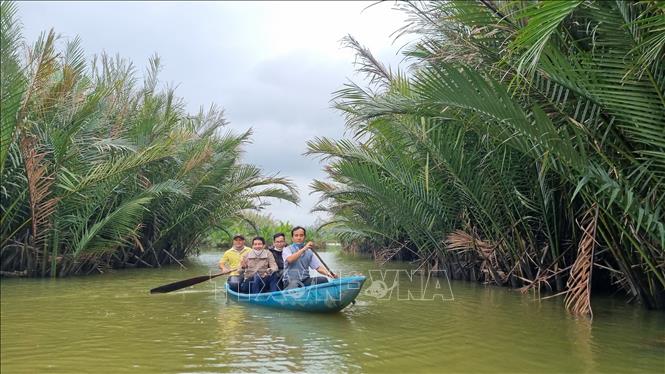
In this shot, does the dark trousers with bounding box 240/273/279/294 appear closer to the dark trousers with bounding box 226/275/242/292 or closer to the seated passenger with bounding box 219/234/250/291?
the dark trousers with bounding box 226/275/242/292

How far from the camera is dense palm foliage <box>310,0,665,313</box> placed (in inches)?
234

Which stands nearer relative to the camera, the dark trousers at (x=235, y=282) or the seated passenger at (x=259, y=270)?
the seated passenger at (x=259, y=270)

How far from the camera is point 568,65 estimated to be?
6.08m

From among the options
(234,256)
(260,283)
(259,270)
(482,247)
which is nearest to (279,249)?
(259,270)

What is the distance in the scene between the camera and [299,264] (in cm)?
952

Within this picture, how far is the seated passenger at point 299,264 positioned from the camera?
9375 mm

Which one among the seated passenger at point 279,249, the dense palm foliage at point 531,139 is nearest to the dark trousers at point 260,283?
the seated passenger at point 279,249

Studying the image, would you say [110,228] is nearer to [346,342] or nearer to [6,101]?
[6,101]

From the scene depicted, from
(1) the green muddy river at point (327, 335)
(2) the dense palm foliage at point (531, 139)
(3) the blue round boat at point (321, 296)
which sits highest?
(2) the dense palm foliage at point (531, 139)

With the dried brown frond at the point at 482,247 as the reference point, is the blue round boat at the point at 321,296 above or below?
below

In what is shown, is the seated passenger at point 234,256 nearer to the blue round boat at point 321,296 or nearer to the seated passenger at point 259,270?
the seated passenger at point 259,270

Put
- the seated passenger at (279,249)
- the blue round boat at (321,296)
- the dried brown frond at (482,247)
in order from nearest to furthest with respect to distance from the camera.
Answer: the blue round boat at (321,296) → the seated passenger at (279,249) → the dried brown frond at (482,247)

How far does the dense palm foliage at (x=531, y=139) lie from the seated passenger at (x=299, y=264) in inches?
78.5

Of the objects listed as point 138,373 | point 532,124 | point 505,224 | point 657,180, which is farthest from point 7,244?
point 657,180
